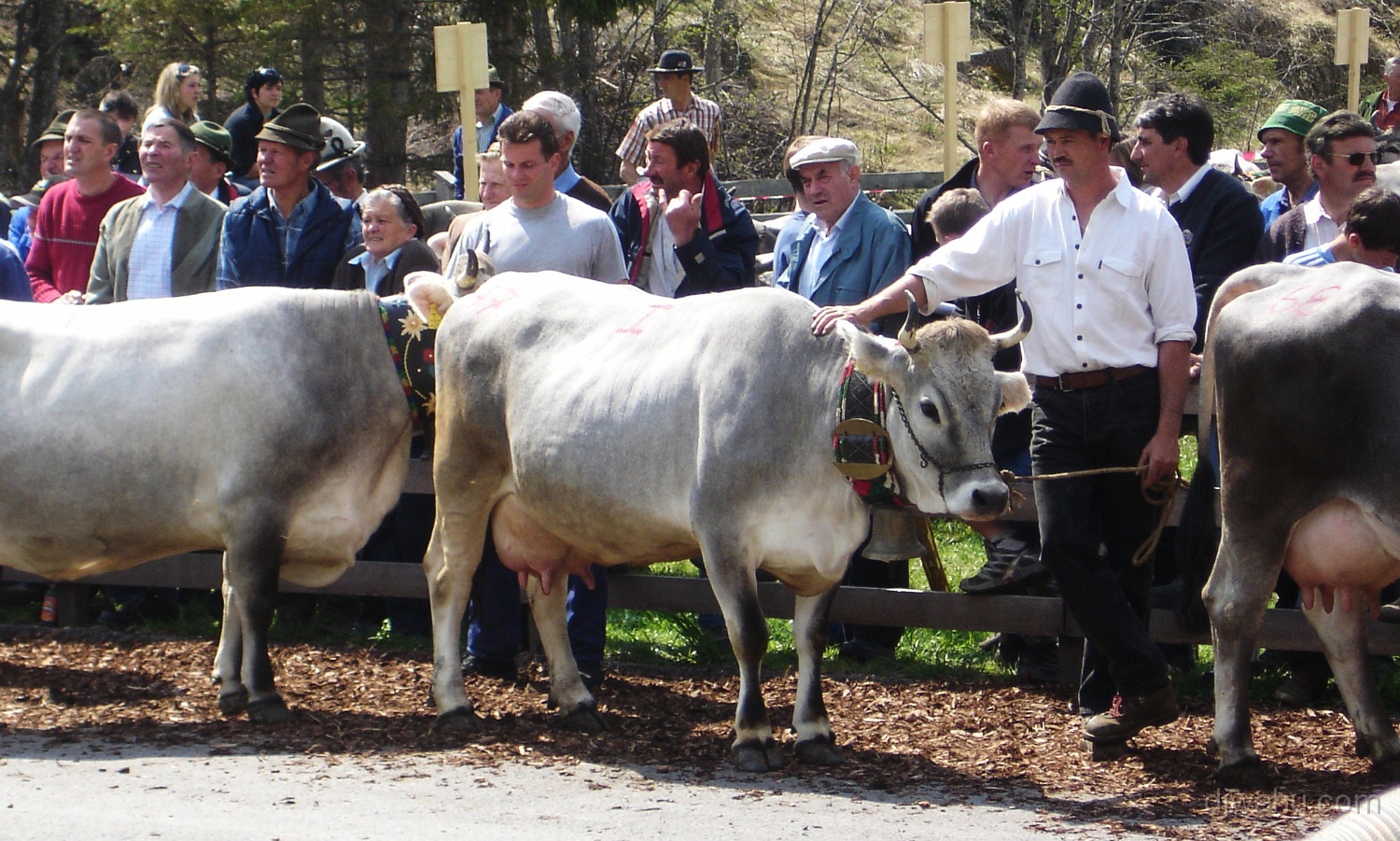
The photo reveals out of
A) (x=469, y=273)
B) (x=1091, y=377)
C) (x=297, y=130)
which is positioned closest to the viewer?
(x=1091, y=377)

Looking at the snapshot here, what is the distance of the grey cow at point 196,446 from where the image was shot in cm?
623

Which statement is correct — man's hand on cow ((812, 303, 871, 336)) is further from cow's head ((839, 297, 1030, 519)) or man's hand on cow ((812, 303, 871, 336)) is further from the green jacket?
the green jacket

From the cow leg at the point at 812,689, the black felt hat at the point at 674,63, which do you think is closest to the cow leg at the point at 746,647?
the cow leg at the point at 812,689

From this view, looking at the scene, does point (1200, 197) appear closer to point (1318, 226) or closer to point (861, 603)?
point (1318, 226)

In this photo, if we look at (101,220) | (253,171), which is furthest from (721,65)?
(101,220)

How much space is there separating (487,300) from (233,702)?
182cm

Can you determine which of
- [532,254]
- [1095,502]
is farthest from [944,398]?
[532,254]

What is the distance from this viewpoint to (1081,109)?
18.3ft

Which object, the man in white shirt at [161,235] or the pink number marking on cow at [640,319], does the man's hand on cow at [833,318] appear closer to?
the pink number marking on cow at [640,319]

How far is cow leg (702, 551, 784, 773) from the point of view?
5.50 metres

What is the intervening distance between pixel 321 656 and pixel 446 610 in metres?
1.18

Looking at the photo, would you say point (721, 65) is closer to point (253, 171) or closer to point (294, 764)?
point (253, 171)

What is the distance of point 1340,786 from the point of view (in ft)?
16.9

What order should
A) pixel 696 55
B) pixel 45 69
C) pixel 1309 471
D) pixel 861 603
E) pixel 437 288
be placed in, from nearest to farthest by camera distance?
pixel 1309 471, pixel 437 288, pixel 861 603, pixel 45 69, pixel 696 55
